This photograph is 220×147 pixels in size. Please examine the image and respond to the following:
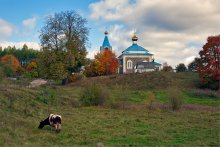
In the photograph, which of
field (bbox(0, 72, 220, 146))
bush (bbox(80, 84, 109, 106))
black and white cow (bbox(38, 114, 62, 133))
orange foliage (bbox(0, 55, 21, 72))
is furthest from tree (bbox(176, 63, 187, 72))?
black and white cow (bbox(38, 114, 62, 133))

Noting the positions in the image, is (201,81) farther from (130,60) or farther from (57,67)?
(130,60)

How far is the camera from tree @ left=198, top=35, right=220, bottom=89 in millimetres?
47688

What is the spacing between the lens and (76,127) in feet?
56.7

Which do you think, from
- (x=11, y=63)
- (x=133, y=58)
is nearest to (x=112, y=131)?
(x=11, y=63)

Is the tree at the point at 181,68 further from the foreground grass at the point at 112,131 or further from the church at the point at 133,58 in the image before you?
the foreground grass at the point at 112,131

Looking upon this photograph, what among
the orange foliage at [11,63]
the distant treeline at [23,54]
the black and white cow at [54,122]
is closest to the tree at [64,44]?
the orange foliage at [11,63]

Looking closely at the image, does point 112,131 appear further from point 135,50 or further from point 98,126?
point 135,50

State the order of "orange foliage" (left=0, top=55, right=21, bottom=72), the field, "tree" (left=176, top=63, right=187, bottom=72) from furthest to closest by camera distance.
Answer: "tree" (left=176, top=63, right=187, bottom=72) < "orange foliage" (left=0, top=55, right=21, bottom=72) < the field

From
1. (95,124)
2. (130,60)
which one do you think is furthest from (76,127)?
(130,60)

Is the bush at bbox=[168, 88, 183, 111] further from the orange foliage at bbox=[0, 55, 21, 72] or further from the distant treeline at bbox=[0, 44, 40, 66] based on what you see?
the distant treeline at bbox=[0, 44, 40, 66]

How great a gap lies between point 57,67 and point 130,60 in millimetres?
41409

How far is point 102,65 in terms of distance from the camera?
70.6 meters

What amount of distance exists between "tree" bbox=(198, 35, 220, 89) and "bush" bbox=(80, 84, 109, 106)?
24.6 meters

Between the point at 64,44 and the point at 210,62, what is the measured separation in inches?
893
